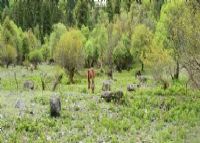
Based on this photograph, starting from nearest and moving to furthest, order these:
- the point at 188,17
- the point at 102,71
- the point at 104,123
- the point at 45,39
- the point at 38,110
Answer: the point at 104,123, the point at 38,110, the point at 188,17, the point at 102,71, the point at 45,39

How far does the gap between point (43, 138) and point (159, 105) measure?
14446 mm

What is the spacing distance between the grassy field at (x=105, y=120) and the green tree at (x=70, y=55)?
26.4 metres

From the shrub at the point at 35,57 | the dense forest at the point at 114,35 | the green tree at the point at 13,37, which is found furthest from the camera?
the shrub at the point at 35,57

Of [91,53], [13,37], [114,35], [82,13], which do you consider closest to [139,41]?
[114,35]

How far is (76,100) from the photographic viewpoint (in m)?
39.6

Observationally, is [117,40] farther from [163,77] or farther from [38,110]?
[38,110]

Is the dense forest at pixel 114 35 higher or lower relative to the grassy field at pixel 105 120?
higher

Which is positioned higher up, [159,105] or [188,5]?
[188,5]

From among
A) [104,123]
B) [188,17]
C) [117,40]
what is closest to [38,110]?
[104,123]

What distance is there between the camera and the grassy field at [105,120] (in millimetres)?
25547

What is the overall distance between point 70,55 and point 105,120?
3917 cm

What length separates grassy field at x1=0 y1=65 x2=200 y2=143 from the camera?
25547 mm

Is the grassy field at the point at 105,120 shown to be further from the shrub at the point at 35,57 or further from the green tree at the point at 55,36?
the shrub at the point at 35,57

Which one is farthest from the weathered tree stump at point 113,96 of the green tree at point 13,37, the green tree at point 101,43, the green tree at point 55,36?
the green tree at point 13,37
